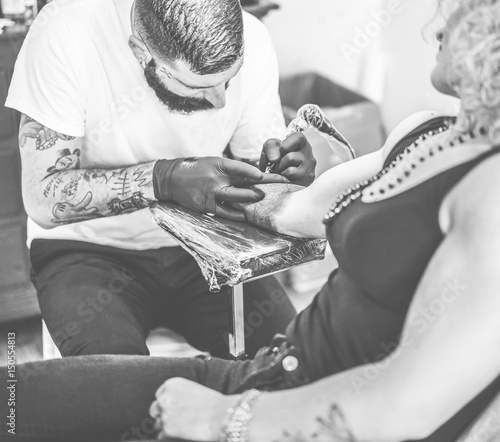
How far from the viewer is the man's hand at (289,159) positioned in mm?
1482

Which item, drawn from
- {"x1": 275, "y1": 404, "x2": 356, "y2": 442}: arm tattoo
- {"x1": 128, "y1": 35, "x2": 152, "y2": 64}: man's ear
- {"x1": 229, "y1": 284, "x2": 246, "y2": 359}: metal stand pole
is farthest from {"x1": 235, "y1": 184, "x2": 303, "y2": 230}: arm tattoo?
{"x1": 275, "y1": 404, "x2": 356, "y2": 442}: arm tattoo

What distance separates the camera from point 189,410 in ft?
3.43

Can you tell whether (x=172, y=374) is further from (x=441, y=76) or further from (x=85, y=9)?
(x=85, y=9)

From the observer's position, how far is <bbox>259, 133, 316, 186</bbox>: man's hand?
1482mm

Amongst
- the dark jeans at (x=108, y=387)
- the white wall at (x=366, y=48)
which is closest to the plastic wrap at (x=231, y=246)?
the dark jeans at (x=108, y=387)

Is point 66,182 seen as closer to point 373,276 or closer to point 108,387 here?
point 108,387

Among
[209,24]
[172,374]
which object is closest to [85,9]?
[209,24]

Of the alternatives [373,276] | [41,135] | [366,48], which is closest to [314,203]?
[373,276]

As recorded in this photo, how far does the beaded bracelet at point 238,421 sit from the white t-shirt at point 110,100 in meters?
0.66

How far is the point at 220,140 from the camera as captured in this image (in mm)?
1697

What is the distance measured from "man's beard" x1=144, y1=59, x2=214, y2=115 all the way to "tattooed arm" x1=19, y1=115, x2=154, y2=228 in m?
0.15

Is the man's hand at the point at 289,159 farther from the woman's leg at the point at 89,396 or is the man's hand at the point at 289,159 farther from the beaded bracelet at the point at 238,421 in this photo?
the beaded bracelet at the point at 238,421

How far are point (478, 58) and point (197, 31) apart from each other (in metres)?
0.57

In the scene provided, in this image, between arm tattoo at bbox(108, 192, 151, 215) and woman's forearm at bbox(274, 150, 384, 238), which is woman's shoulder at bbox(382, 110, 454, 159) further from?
arm tattoo at bbox(108, 192, 151, 215)
